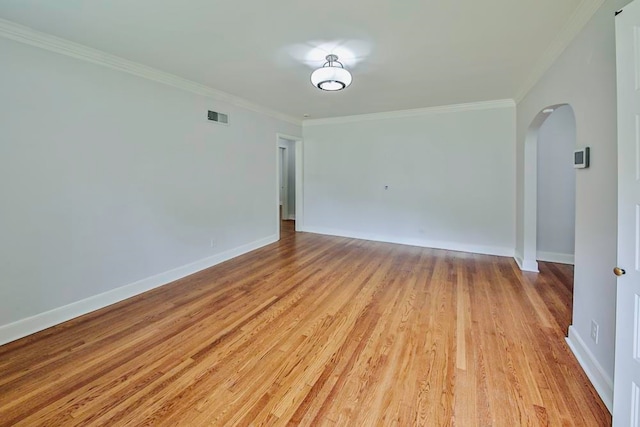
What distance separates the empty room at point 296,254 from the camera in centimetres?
169

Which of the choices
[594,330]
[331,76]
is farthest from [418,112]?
[594,330]

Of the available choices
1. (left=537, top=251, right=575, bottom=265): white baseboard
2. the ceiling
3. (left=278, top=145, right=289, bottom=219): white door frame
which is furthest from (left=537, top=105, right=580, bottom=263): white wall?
(left=278, top=145, right=289, bottom=219): white door frame

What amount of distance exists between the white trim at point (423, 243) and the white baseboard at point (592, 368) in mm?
2723

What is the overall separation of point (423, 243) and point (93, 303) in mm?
5012

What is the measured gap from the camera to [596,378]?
1.80 m

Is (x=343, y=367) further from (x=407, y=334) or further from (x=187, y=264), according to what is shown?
(x=187, y=264)

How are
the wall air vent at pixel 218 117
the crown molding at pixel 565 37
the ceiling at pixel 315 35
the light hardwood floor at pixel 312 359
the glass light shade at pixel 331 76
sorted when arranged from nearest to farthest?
the light hardwood floor at pixel 312 359 < the crown molding at pixel 565 37 < the ceiling at pixel 315 35 < the glass light shade at pixel 331 76 < the wall air vent at pixel 218 117

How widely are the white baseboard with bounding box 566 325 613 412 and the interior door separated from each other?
1.05ft

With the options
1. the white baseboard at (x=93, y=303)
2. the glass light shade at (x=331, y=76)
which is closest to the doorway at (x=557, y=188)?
the glass light shade at (x=331, y=76)

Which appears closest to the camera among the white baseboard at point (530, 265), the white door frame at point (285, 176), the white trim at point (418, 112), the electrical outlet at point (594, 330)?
the electrical outlet at point (594, 330)

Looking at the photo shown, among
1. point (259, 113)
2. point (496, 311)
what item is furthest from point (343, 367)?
point (259, 113)

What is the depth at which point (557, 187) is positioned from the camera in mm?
4270

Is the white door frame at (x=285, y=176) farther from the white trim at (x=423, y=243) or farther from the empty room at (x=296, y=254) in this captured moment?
the empty room at (x=296, y=254)

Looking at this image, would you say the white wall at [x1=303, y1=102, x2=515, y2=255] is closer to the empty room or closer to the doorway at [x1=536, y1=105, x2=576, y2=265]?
the empty room
